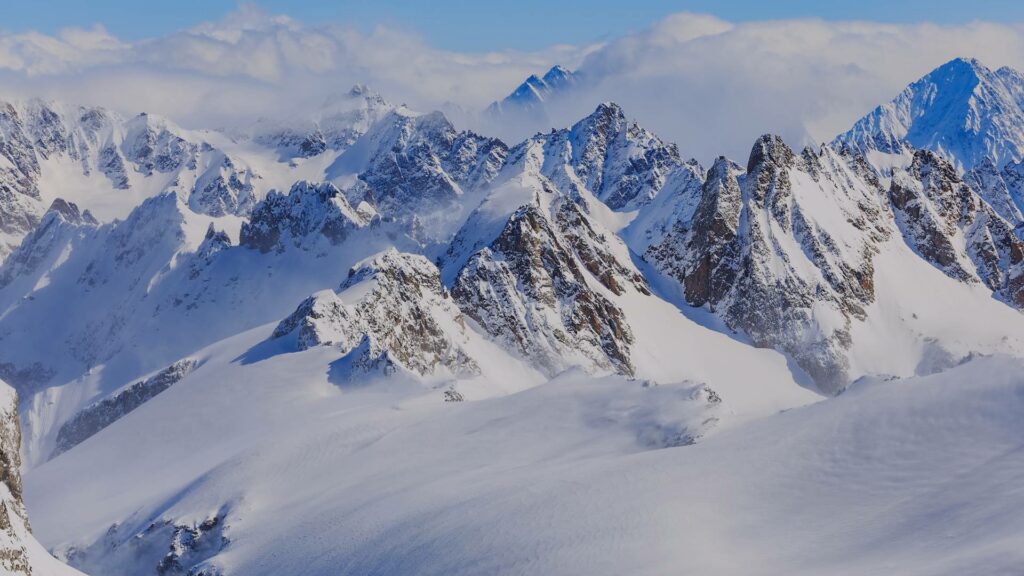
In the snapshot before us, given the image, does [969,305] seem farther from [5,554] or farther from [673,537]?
[5,554]

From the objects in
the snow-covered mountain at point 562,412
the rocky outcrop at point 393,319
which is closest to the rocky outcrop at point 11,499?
the snow-covered mountain at point 562,412

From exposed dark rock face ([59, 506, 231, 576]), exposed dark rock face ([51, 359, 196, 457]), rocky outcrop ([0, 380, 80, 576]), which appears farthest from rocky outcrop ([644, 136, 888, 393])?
rocky outcrop ([0, 380, 80, 576])

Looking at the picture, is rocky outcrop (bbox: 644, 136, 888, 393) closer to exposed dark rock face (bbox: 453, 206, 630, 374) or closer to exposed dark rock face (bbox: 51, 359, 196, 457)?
exposed dark rock face (bbox: 453, 206, 630, 374)

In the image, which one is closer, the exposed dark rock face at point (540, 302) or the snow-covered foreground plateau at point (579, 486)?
the snow-covered foreground plateau at point (579, 486)

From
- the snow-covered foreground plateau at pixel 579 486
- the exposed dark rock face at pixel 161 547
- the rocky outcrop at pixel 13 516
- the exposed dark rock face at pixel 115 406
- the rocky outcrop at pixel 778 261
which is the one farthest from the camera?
the rocky outcrop at pixel 778 261

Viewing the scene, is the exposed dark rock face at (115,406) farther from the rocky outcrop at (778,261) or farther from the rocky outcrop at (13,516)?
the rocky outcrop at (13,516)

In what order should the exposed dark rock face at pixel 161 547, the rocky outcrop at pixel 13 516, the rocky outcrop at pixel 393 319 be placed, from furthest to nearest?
the rocky outcrop at pixel 393 319
the exposed dark rock face at pixel 161 547
the rocky outcrop at pixel 13 516

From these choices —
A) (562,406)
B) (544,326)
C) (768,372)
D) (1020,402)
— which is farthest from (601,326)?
(1020,402)
